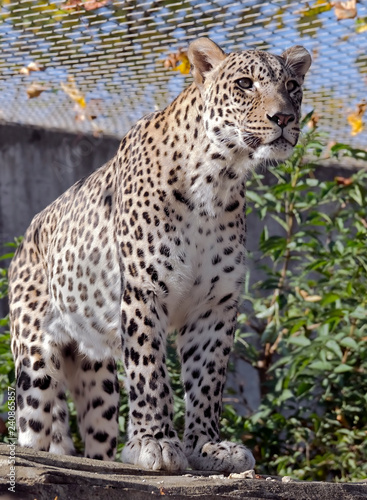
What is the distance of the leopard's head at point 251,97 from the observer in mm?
3938

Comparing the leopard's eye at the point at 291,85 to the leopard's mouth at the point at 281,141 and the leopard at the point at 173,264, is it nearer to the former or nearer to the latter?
the leopard at the point at 173,264

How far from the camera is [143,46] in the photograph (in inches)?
247

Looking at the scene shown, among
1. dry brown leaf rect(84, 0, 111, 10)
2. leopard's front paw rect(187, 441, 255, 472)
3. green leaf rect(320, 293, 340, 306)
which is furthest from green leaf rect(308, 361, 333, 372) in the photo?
dry brown leaf rect(84, 0, 111, 10)

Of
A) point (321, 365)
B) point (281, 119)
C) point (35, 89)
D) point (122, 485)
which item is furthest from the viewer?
point (35, 89)

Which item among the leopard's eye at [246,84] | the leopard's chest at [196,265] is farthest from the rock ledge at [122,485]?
the leopard's eye at [246,84]

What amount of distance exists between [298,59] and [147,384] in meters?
1.61

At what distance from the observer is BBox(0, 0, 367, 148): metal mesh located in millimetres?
5641

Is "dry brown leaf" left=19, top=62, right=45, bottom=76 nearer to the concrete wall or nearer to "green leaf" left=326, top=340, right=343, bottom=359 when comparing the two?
the concrete wall

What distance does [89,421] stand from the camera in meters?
4.94

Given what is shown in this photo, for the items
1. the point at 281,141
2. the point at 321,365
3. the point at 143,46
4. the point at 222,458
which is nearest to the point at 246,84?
the point at 281,141

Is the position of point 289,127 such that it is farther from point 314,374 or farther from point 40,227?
point 314,374

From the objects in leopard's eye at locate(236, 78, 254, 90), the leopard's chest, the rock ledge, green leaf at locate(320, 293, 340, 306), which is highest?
leopard's eye at locate(236, 78, 254, 90)

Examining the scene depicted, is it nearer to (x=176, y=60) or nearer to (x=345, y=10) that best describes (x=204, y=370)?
(x=345, y=10)

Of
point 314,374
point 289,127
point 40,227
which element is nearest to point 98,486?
point 289,127
